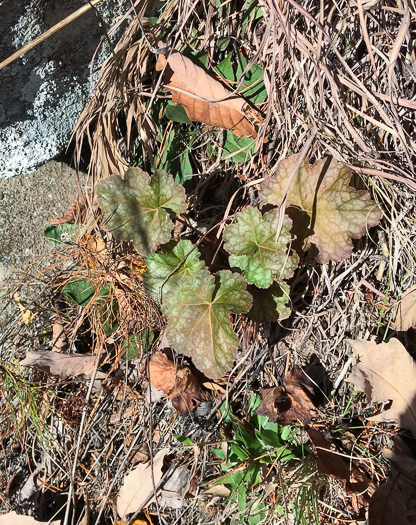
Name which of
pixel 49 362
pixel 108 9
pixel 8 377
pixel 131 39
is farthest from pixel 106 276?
pixel 108 9

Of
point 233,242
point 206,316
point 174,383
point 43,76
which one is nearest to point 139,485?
point 174,383

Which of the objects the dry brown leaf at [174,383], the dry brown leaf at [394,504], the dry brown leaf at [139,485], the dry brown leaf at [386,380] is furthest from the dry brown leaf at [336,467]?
the dry brown leaf at [139,485]

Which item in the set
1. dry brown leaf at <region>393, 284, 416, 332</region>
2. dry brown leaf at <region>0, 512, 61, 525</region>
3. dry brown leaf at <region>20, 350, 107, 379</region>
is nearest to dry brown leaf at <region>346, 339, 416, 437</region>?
dry brown leaf at <region>393, 284, 416, 332</region>

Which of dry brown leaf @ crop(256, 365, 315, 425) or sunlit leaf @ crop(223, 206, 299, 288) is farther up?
sunlit leaf @ crop(223, 206, 299, 288)

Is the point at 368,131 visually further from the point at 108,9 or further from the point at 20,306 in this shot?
the point at 20,306

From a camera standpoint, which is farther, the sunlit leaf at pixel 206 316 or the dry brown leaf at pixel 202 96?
the dry brown leaf at pixel 202 96

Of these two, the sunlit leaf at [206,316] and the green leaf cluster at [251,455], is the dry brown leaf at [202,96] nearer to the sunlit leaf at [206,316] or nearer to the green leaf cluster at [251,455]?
the sunlit leaf at [206,316]

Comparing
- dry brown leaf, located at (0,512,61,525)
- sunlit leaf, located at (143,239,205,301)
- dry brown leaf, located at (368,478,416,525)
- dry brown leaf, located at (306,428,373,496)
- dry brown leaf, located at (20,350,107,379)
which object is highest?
sunlit leaf, located at (143,239,205,301)

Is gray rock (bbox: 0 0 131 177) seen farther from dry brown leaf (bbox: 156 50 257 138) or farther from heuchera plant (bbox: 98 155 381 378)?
heuchera plant (bbox: 98 155 381 378)

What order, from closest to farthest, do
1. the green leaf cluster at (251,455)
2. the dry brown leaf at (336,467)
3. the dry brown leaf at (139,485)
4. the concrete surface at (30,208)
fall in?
the dry brown leaf at (336,467), the green leaf cluster at (251,455), the dry brown leaf at (139,485), the concrete surface at (30,208)
